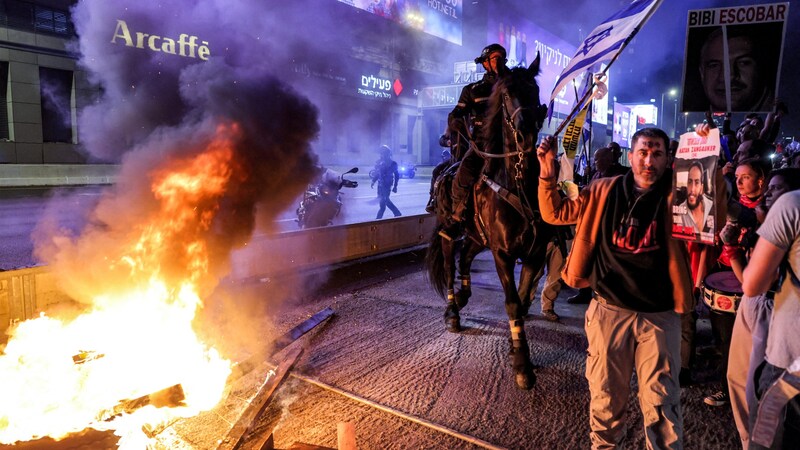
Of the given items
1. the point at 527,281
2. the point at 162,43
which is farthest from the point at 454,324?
the point at 162,43

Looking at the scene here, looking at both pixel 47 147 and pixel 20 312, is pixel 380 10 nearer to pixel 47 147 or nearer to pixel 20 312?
pixel 47 147

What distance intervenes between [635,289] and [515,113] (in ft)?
6.54

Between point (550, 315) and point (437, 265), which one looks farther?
point (437, 265)

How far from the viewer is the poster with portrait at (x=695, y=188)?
2.51 metres

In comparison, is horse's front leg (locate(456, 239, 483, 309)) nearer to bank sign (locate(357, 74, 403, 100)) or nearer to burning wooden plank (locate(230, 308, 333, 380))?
burning wooden plank (locate(230, 308, 333, 380))

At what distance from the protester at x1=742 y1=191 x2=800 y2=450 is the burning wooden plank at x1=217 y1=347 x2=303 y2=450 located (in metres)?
3.05

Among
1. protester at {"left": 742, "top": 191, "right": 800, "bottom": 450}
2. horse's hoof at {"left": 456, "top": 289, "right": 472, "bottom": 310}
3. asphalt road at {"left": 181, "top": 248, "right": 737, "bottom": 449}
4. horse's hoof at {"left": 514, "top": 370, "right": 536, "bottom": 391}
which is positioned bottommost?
asphalt road at {"left": 181, "top": 248, "right": 737, "bottom": 449}

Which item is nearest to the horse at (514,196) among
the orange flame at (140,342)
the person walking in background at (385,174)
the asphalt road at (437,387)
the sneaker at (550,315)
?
the asphalt road at (437,387)

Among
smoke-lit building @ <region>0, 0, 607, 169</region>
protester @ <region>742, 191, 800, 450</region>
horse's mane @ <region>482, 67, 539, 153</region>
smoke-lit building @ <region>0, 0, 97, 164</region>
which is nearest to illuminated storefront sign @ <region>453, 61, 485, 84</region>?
smoke-lit building @ <region>0, 0, 607, 169</region>

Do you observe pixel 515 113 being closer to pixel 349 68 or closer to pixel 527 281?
pixel 527 281

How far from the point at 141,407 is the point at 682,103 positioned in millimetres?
4933

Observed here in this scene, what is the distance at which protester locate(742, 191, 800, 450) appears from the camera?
221cm

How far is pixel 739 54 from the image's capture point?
156 inches

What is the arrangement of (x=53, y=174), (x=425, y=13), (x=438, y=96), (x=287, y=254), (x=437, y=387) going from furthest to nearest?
(x=438, y=96) < (x=425, y=13) < (x=53, y=174) < (x=287, y=254) < (x=437, y=387)
